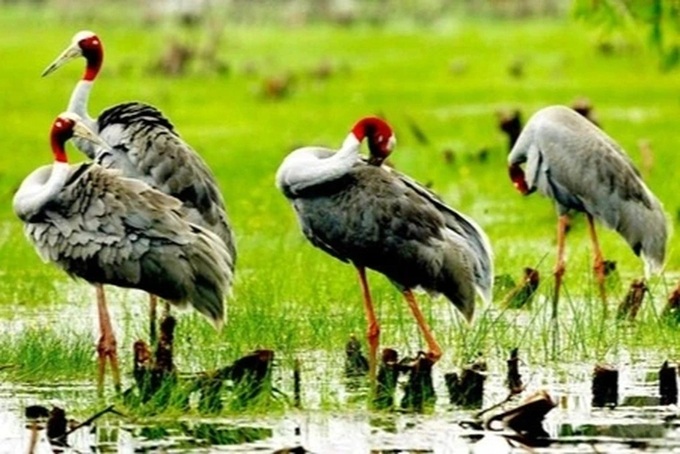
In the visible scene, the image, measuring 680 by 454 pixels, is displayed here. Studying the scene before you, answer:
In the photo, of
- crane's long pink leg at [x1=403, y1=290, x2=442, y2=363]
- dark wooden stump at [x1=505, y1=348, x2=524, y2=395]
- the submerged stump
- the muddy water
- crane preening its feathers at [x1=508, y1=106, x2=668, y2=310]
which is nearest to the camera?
the muddy water

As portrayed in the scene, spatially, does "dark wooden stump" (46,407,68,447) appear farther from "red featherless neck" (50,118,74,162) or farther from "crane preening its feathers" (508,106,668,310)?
"crane preening its feathers" (508,106,668,310)

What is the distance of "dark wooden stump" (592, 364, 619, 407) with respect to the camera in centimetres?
891

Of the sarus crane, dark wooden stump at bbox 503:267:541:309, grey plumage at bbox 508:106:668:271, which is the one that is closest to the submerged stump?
the sarus crane

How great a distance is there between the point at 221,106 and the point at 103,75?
16.7 ft

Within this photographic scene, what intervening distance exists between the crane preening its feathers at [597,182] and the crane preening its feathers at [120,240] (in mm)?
2874

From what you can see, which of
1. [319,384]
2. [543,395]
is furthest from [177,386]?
[543,395]

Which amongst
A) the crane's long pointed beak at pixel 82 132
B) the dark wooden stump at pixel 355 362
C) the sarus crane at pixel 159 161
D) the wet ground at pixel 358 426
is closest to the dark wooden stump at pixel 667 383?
the wet ground at pixel 358 426

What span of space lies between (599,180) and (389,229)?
240 cm

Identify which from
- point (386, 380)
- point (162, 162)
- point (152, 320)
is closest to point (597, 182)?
point (162, 162)

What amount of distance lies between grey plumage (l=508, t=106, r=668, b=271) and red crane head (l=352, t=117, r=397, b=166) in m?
2.39

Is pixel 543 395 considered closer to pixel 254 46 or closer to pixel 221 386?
pixel 221 386

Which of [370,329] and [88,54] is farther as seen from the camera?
[88,54]

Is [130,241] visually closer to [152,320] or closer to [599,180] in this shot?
[152,320]

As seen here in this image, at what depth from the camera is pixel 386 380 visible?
9.10 metres
